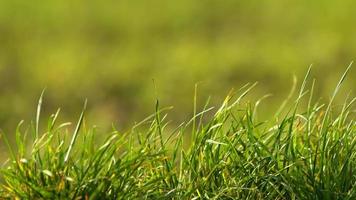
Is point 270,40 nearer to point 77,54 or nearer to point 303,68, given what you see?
point 303,68

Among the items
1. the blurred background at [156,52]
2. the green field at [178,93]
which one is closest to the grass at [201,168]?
the green field at [178,93]

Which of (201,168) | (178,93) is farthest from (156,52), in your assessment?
(201,168)

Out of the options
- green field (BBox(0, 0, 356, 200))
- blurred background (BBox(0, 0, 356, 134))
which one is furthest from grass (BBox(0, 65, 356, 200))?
blurred background (BBox(0, 0, 356, 134))

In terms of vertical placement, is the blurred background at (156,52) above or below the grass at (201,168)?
below

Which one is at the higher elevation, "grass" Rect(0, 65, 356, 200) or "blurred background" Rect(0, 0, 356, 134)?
"grass" Rect(0, 65, 356, 200)

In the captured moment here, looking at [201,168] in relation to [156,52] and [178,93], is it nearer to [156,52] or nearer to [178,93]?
[178,93]

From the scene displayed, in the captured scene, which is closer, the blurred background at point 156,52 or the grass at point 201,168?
the grass at point 201,168

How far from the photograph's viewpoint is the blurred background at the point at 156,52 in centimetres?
785

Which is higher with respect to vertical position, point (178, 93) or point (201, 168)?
point (201, 168)

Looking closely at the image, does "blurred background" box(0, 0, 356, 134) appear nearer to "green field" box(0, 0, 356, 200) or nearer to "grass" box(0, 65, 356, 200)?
"green field" box(0, 0, 356, 200)

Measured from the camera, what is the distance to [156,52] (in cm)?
878

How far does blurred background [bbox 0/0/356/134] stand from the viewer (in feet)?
25.8

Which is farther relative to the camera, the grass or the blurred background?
the blurred background

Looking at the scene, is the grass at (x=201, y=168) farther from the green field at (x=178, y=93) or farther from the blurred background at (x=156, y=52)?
the blurred background at (x=156, y=52)
